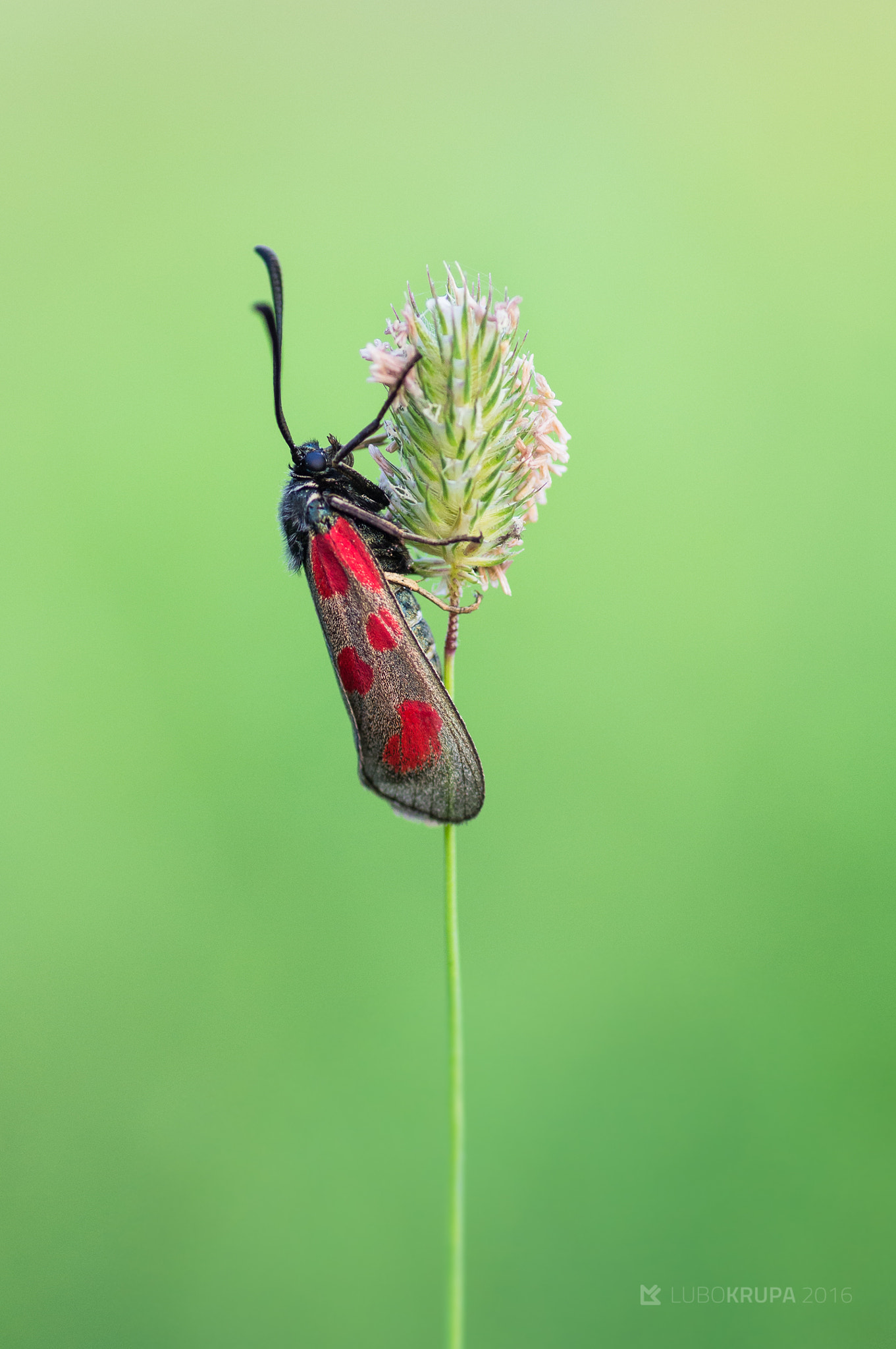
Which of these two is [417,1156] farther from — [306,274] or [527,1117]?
[306,274]

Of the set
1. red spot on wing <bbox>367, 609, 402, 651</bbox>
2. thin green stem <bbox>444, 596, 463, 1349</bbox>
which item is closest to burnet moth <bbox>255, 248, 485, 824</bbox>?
red spot on wing <bbox>367, 609, 402, 651</bbox>

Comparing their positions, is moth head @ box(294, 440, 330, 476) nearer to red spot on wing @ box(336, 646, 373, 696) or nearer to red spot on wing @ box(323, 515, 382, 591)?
red spot on wing @ box(323, 515, 382, 591)

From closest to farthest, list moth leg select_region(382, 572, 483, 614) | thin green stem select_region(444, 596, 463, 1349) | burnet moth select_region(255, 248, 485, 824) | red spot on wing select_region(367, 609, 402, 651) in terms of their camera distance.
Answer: thin green stem select_region(444, 596, 463, 1349) → moth leg select_region(382, 572, 483, 614) → burnet moth select_region(255, 248, 485, 824) → red spot on wing select_region(367, 609, 402, 651)

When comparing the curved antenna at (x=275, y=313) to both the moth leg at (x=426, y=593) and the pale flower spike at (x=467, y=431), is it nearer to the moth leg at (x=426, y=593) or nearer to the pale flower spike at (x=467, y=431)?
the pale flower spike at (x=467, y=431)

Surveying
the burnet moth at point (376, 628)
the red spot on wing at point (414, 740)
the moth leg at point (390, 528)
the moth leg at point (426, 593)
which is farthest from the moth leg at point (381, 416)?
the red spot on wing at point (414, 740)

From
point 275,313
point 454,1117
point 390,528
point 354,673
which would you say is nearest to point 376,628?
point 354,673

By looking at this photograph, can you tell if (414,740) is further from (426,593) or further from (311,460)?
(311,460)

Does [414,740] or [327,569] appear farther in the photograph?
[327,569]
